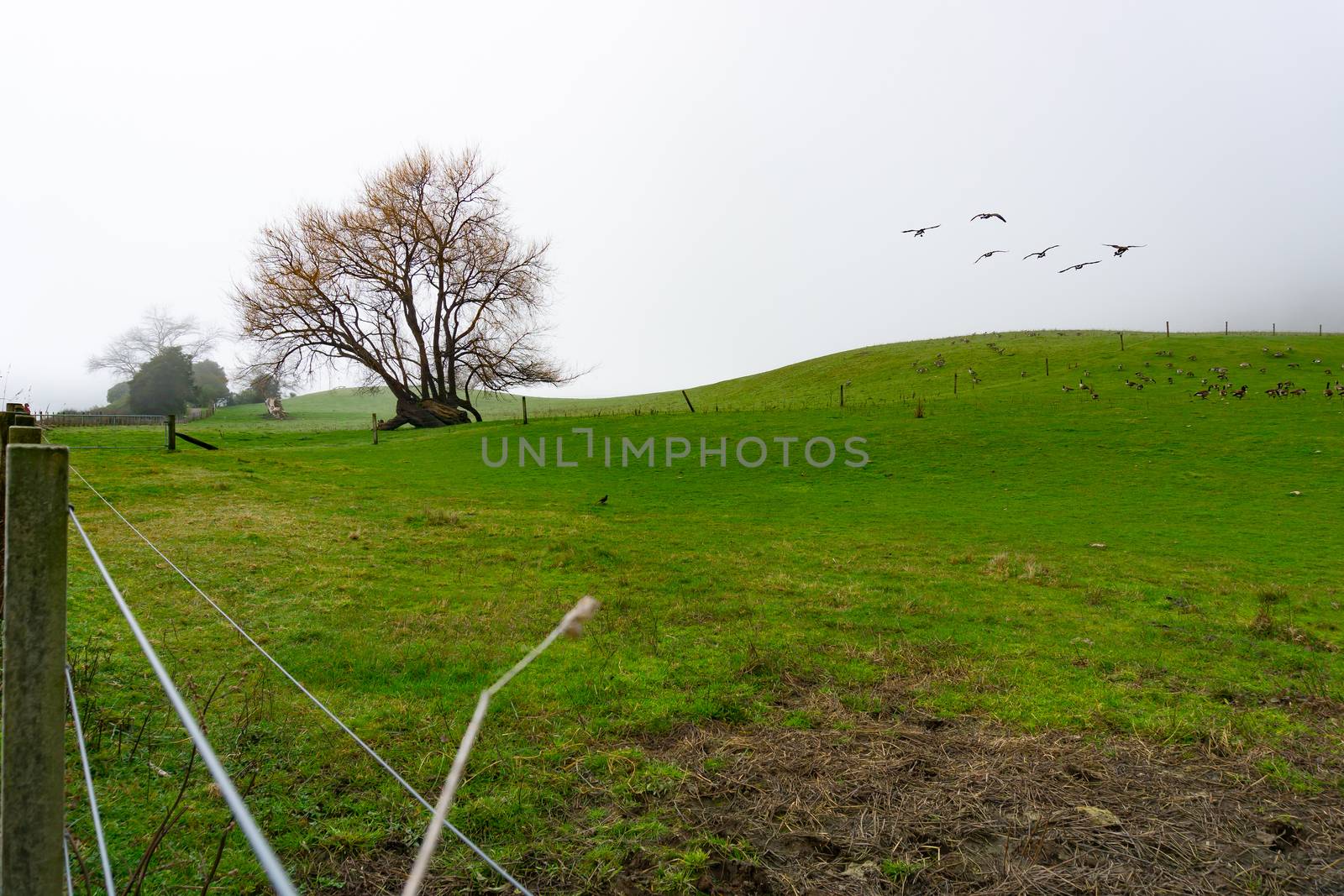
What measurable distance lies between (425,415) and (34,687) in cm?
4292

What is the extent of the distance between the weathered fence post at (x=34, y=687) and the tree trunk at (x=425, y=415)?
137ft

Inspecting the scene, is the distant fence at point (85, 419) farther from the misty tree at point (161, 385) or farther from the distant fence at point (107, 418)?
the misty tree at point (161, 385)

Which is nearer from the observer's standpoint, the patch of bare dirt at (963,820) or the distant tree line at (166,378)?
the patch of bare dirt at (963,820)

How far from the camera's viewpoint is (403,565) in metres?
9.98

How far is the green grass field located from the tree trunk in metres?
21.7

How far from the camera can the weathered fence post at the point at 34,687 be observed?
1.79m

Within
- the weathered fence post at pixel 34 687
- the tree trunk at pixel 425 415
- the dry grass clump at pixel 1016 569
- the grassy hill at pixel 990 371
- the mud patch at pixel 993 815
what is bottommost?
the dry grass clump at pixel 1016 569

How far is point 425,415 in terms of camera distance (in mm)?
42562

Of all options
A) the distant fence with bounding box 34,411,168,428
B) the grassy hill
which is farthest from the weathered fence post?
the grassy hill

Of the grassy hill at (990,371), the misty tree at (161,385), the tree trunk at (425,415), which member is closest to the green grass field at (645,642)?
the grassy hill at (990,371)

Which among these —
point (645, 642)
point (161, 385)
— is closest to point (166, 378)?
point (161, 385)

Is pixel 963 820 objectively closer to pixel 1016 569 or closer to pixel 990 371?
pixel 1016 569

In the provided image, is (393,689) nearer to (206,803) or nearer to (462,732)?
(462,732)

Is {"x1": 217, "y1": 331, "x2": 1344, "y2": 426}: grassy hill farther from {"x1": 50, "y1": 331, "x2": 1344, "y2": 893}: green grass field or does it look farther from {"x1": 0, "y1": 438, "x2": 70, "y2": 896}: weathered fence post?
{"x1": 0, "y1": 438, "x2": 70, "y2": 896}: weathered fence post
